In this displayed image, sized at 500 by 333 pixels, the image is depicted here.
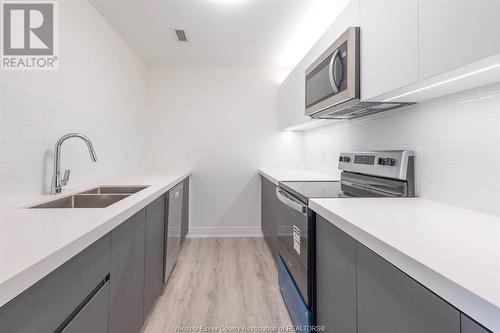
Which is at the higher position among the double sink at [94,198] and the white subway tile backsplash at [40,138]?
the white subway tile backsplash at [40,138]

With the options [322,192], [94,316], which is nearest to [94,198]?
[94,316]

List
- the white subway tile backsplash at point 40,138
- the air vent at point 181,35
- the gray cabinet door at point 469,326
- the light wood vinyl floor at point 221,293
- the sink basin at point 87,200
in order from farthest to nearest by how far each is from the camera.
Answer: the air vent at point 181,35, the light wood vinyl floor at point 221,293, the sink basin at point 87,200, the white subway tile backsplash at point 40,138, the gray cabinet door at point 469,326

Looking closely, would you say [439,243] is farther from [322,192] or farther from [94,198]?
[94,198]

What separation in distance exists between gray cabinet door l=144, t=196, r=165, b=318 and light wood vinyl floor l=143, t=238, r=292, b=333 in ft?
0.57

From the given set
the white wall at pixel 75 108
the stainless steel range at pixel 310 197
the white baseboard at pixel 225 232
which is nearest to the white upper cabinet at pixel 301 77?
the stainless steel range at pixel 310 197

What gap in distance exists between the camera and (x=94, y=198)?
1.68 meters

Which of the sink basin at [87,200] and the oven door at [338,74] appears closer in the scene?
the oven door at [338,74]

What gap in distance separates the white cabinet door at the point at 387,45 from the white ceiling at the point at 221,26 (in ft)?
2.89

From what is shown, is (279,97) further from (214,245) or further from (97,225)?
(97,225)

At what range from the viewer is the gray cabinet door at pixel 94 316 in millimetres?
769

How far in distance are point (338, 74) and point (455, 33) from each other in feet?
2.29

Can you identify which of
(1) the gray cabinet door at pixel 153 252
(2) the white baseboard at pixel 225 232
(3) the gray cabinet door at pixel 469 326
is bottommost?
(2) the white baseboard at pixel 225 232

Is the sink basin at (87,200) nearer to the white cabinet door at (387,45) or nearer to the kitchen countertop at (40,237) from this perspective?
the kitchen countertop at (40,237)

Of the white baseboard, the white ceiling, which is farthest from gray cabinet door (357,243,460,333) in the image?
the white baseboard
